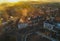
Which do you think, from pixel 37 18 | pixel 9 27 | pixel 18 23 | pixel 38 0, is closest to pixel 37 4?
pixel 38 0

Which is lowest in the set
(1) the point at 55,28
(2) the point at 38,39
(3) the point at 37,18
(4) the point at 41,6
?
(2) the point at 38,39

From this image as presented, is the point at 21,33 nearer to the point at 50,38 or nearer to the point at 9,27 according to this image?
the point at 9,27

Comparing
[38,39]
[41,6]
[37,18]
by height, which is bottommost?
[38,39]

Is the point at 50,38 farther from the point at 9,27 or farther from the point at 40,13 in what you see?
the point at 9,27

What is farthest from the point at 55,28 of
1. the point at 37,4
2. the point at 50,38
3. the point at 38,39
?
the point at 37,4

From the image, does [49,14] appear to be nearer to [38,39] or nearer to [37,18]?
[37,18]

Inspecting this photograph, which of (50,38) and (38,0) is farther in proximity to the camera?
(38,0)

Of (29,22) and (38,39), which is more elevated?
(29,22)

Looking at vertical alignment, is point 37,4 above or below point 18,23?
above
